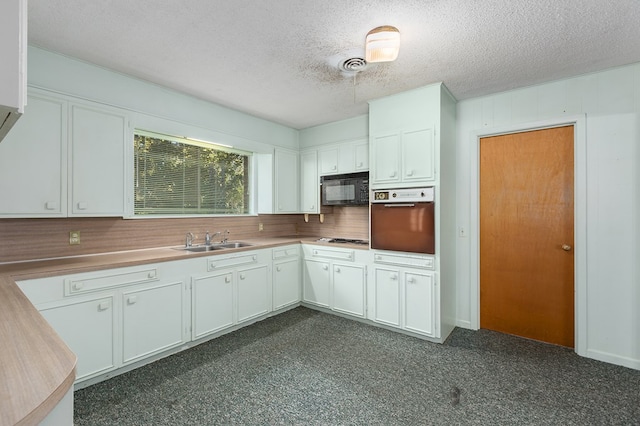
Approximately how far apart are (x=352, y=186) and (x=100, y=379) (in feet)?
10.0

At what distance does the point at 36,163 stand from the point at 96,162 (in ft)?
1.22

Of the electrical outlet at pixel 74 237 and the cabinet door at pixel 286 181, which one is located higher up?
the cabinet door at pixel 286 181

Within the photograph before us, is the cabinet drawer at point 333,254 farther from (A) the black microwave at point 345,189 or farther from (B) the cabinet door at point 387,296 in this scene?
(A) the black microwave at point 345,189

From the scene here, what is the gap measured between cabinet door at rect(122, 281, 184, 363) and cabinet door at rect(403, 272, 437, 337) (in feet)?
7.34

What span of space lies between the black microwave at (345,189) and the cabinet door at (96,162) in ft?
7.79

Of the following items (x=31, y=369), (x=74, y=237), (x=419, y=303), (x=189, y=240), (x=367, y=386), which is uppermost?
(x=74, y=237)

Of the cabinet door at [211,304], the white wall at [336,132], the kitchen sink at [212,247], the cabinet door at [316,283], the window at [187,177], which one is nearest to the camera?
the cabinet door at [211,304]

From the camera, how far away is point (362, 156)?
12.8 feet

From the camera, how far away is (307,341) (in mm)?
3031

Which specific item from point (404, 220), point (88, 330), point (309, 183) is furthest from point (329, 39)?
point (88, 330)

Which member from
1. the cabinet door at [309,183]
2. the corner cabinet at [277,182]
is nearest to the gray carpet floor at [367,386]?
the corner cabinet at [277,182]

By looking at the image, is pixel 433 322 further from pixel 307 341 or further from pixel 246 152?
pixel 246 152

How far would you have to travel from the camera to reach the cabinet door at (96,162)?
2381 millimetres

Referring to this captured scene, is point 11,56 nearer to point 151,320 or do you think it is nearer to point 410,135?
point 151,320
